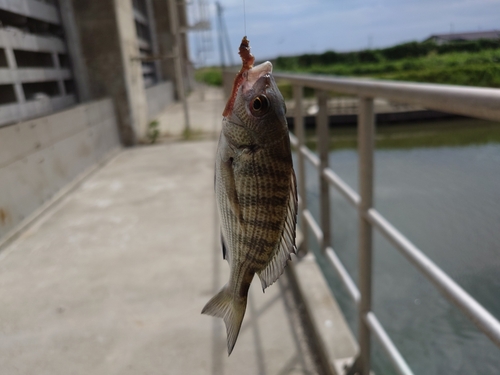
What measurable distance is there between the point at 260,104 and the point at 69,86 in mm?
6441

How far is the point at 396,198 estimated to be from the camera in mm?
6445

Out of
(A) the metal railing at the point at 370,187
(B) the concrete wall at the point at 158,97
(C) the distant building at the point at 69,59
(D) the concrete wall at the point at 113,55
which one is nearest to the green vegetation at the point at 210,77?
(B) the concrete wall at the point at 158,97

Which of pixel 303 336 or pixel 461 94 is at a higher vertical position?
pixel 461 94

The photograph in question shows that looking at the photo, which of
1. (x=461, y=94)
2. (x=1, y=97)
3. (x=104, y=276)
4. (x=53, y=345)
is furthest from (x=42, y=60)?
(x=461, y=94)

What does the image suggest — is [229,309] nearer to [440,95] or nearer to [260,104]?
[260,104]

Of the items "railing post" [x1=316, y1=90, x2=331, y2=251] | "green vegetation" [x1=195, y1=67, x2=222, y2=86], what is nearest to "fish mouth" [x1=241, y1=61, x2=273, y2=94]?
"railing post" [x1=316, y1=90, x2=331, y2=251]

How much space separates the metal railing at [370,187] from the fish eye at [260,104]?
57 centimetres

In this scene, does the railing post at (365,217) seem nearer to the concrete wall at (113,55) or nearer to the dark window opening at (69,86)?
the dark window opening at (69,86)

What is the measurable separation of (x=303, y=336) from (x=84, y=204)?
9.37 ft

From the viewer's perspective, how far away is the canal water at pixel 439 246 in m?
1.50

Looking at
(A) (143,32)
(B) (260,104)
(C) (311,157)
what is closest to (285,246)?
(B) (260,104)

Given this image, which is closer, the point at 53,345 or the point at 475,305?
the point at 475,305

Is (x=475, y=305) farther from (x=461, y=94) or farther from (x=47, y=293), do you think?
(x=47, y=293)

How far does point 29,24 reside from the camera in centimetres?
493
